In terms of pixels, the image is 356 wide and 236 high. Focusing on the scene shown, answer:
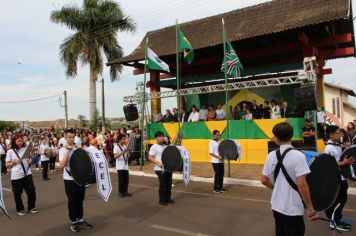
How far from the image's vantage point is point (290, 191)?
4.17 metres

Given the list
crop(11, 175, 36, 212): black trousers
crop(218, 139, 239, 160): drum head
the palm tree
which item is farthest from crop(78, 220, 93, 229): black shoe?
the palm tree

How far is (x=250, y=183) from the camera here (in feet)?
40.6

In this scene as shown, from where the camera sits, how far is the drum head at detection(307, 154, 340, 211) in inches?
175

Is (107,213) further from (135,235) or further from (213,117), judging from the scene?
(213,117)

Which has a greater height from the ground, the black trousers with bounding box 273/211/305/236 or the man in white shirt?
the man in white shirt

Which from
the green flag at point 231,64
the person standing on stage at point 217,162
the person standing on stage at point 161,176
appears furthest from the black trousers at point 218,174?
the green flag at point 231,64

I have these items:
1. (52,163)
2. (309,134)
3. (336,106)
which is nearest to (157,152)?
(309,134)

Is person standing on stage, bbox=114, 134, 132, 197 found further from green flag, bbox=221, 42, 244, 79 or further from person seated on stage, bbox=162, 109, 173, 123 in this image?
person seated on stage, bbox=162, 109, 173, 123

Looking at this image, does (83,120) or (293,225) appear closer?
(293,225)

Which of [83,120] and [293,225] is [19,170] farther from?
[83,120]

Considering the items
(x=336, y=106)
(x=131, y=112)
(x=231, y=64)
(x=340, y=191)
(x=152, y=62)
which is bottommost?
(x=340, y=191)

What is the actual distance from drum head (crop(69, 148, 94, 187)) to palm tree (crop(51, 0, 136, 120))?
23351 mm

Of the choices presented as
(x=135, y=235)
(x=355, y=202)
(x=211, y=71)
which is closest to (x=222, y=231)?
(x=135, y=235)

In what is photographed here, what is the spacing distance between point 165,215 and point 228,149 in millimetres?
3601
